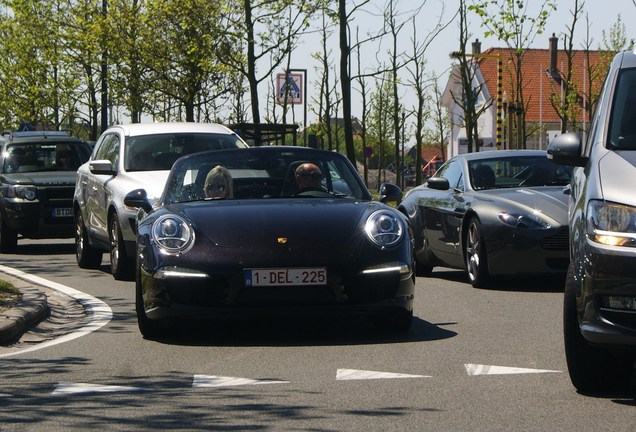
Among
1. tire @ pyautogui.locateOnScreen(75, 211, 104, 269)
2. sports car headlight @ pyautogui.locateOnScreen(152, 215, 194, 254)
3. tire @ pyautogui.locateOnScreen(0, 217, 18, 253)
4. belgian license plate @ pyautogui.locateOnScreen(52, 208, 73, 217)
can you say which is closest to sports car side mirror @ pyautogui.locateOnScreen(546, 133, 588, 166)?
sports car headlight @ pyautogui.locateOnScreen(152, 215, 194, 254)

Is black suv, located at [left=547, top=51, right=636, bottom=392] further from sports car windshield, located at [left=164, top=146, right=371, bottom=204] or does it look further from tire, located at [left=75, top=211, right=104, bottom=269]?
tire, located at [left=75, top=211, right=104, bottom=269]

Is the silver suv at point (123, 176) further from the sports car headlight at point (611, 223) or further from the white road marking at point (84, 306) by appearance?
the sports car headlight at point (611, 223)

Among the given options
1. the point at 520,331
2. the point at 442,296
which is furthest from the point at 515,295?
the point at 520,331

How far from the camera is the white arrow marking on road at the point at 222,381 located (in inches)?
298

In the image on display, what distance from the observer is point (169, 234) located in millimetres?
9484

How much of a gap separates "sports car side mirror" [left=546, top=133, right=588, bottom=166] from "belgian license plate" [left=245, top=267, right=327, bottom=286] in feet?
6.76

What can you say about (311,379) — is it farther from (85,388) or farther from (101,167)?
(101,167)

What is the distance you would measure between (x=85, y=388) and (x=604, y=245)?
273cm

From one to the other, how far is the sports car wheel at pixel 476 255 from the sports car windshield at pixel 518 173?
26.8 inches

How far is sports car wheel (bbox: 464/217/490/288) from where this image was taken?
13.7 meters

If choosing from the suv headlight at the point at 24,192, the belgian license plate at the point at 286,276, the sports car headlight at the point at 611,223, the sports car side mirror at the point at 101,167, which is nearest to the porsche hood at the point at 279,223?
the belgian license plate at the point at 286,276

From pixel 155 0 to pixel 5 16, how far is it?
24834 mm

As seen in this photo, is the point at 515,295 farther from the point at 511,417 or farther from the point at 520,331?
the point at 511,417

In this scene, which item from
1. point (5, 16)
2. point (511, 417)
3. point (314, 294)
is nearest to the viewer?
→ point (511, 417)
